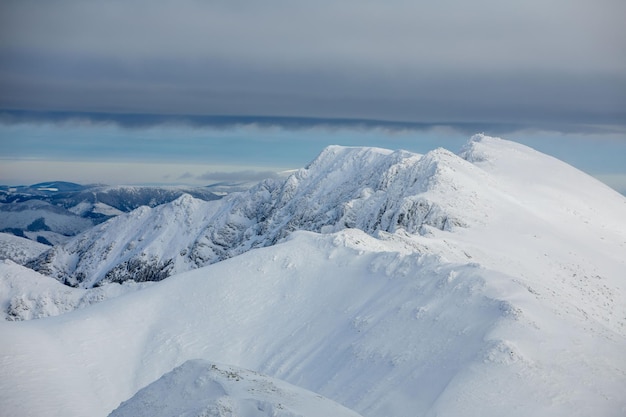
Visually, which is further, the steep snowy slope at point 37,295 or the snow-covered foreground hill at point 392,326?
the steep snowy slope at point 37,295

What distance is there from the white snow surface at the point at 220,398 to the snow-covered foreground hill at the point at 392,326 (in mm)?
1129

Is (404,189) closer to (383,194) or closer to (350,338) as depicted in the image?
(383,194)

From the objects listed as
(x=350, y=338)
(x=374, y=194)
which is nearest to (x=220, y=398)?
(x=350, y=338)

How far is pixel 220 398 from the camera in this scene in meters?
21.9

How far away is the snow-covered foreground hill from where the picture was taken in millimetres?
32750

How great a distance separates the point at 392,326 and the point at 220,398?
21.6 meters

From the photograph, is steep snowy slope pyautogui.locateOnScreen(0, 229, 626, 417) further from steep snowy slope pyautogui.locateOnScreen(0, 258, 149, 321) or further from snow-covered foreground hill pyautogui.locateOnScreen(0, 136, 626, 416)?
steep snowy slope pyautogui.locateOnScreen(0, 258, 149, 321)

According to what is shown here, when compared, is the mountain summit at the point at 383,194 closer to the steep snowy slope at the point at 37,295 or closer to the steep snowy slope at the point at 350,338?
the steep snowy slope at the point at 350,338

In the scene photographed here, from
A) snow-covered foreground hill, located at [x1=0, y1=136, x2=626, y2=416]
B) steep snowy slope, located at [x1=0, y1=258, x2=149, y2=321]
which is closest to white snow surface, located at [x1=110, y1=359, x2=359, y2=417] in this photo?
snow-covered foreground hill, located at [x1=0, y1=136, x2=626, y2=416]

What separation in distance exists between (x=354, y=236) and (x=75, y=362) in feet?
88.4

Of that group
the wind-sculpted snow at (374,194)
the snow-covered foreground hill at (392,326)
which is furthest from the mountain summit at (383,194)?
the snow-covered foreground hill at (392,326)

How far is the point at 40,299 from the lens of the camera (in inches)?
3944

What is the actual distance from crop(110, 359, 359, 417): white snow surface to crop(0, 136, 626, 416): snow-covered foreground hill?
1129 millimetres

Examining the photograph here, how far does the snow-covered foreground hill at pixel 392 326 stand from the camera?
3275 cm
